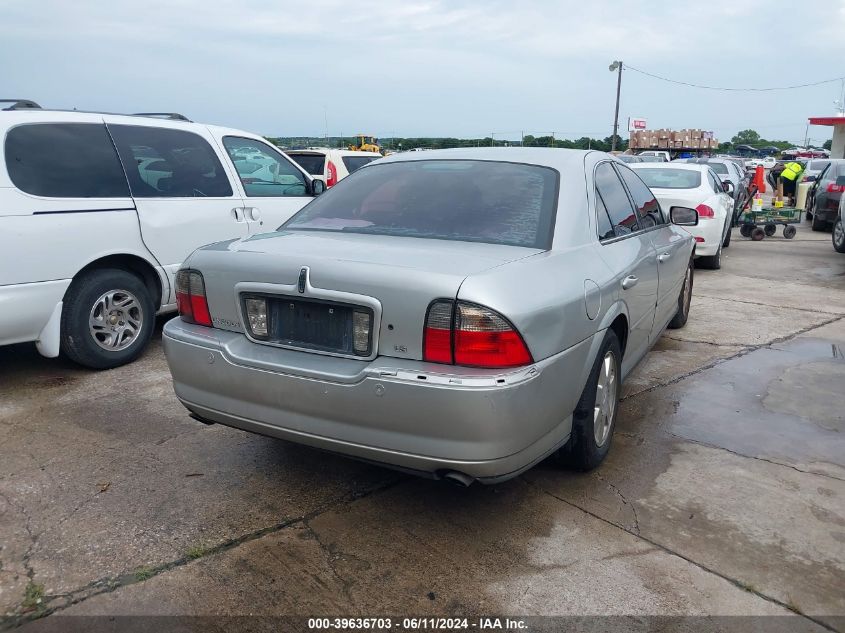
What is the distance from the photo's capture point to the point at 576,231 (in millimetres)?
3273

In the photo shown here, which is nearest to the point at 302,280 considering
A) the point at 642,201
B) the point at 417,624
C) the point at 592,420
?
the point at 417,624

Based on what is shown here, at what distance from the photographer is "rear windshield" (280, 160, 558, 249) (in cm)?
323

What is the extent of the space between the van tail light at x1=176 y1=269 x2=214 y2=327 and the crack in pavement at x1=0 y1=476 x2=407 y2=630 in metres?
0.95

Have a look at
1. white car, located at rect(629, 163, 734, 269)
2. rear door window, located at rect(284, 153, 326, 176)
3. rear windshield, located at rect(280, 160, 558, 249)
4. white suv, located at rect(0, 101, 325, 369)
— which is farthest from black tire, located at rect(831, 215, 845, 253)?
rear windshield, located at rect(280, 160, 558, 249)

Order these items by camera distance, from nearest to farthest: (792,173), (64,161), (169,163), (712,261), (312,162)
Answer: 1. (64,161)
2. (169,163)
3. (712,261)
4. (312,162)
5. (792,173)

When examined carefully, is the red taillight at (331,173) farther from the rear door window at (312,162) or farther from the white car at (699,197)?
the white car at (699,197)

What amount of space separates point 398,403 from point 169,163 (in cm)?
393

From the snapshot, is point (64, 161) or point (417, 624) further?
point (64, 161)

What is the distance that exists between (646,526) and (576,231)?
1359 mm

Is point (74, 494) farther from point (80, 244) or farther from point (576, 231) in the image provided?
point (576, 231)

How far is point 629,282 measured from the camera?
372 centimetres

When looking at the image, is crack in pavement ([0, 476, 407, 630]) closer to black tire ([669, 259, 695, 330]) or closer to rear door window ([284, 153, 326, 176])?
black tire ([669, 259, 695, 330])

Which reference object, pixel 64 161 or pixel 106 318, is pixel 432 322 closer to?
pixel 106 318

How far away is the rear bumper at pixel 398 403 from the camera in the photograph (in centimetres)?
255
